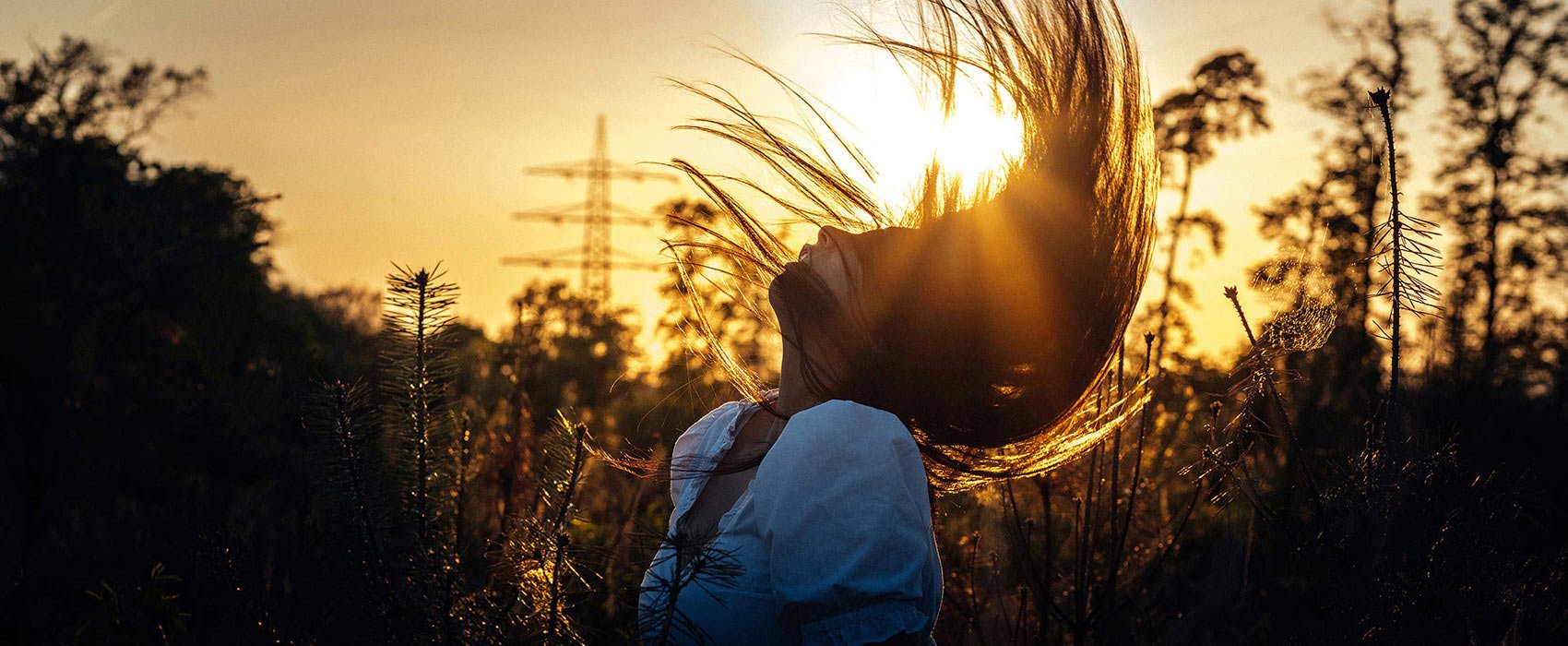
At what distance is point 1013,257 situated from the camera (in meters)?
1.96

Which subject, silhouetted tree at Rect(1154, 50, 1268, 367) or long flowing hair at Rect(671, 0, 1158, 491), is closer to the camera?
long flowing hair at Rect(671, 0, 1158, 491)

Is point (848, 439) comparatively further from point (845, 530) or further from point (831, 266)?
point (831, 266)

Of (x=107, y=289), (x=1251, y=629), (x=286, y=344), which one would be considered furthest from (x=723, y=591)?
(x=286, y=344)

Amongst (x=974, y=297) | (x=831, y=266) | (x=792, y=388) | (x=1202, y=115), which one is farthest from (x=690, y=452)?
(x=1202, y=115)

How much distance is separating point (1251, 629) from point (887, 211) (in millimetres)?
1700

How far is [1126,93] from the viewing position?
212cm

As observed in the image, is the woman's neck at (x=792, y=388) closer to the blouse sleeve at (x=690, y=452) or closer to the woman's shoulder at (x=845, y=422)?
the blouse sleeve at (x=690, y=452)

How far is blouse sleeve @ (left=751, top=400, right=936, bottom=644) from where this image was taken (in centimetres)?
155

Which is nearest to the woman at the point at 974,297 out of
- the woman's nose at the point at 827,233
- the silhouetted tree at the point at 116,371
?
the woman's nose at the point at 827,233

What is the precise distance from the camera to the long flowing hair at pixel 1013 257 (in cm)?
198

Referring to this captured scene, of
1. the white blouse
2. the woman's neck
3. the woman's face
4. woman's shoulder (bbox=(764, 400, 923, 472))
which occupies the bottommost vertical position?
the white blouse

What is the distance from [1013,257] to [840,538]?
0.67 meters

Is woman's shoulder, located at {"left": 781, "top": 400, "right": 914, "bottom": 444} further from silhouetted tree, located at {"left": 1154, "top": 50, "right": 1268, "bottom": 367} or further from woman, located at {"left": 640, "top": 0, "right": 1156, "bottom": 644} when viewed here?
silhouetted tree, located at {"left": 1154, "top": 50, "right": 1268, "bottom": 367}

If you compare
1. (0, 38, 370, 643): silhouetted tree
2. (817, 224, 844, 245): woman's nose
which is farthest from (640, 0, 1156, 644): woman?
(0, 38, 370, 643): silhouetted tree
